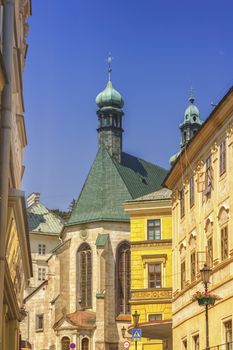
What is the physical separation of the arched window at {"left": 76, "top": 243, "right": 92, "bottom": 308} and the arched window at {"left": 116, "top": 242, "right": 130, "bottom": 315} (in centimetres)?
279

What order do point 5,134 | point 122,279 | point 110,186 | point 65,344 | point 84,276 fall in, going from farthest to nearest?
point 110,186
point 84,276
point 122,279
point 65,344
point 5,134

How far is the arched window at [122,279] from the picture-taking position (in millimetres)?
76938

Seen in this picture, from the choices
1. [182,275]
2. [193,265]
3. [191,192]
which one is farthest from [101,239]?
[193,265]

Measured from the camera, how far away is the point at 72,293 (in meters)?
78.7

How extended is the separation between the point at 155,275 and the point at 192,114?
43.0 metres

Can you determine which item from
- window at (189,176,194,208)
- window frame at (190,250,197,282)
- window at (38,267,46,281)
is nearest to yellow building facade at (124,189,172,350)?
window at (189,176,194,208)

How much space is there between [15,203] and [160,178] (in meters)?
76.1

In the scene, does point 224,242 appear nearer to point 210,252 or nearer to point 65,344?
point 210,252

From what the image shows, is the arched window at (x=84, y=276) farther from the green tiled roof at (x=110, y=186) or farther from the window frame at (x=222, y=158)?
the window frame at (x=222, y=158)

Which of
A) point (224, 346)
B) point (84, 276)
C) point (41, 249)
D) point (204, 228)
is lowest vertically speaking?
point (224, 346)

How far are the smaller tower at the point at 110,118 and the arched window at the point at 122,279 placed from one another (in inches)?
583

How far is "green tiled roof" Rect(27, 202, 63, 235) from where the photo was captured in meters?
107

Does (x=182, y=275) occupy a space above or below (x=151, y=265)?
below

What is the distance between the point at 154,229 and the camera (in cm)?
5253
